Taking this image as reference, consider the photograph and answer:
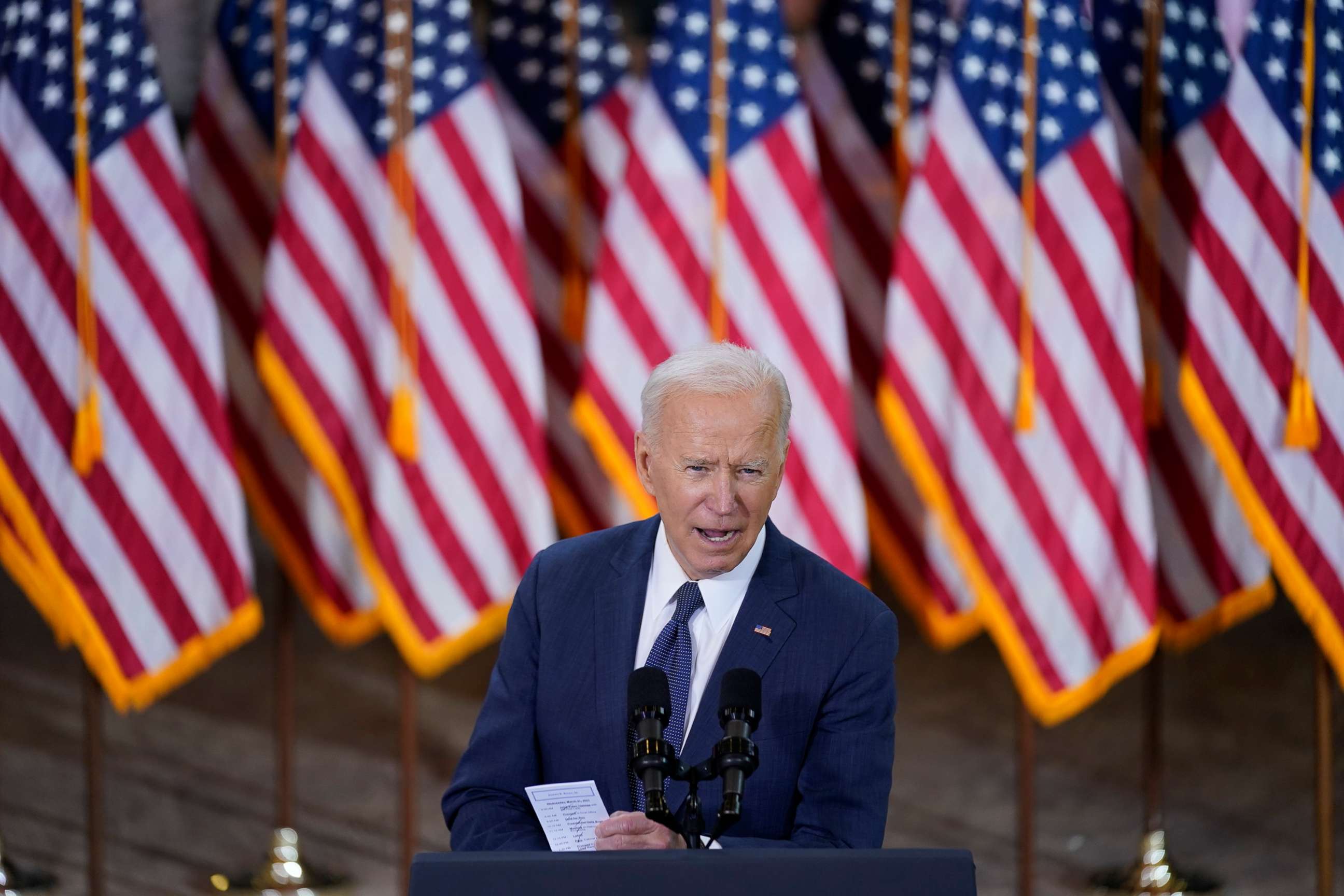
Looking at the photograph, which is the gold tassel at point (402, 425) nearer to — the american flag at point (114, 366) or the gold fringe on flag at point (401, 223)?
the gold fringe on flag at point (401, 223)

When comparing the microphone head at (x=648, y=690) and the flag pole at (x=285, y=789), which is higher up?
the flag pole at (x=285, y=789)

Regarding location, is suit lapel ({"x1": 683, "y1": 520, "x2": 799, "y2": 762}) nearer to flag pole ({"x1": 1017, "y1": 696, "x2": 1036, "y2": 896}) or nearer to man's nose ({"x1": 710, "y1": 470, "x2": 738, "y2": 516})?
man's nose ({"x1": 710, "y1": 470, "x2": 738, "y2": 516})

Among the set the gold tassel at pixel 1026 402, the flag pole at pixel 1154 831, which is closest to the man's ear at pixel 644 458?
the gold tassel at pixel 1026 402

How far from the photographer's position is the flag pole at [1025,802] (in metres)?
3.87

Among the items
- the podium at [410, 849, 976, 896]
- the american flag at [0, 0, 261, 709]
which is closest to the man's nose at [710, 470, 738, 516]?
the podium at [410, 849, 976, 896]

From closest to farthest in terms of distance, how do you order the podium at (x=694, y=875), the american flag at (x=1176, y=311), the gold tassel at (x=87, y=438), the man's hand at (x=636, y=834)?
1. the podium at (x=694, y=875)
2. the man's hand at (x=636, y=834)
3. the gold tassel at (x=87, y=438)
4. the american flag at (x=1176, y=311)

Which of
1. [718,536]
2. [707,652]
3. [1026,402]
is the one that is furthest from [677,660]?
[1026,402]

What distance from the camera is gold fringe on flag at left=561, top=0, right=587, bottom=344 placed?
410 cm

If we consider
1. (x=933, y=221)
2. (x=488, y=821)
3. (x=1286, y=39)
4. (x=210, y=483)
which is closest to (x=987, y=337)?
(x=933, y=221)

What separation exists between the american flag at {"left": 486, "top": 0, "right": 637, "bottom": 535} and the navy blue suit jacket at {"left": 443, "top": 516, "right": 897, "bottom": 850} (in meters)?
2.43

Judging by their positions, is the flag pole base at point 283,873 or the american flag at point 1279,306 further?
the flag pole base at point 283,873

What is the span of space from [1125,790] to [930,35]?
→ 2636 mm

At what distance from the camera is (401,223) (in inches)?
144

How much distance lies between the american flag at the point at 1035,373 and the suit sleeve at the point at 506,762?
194 cm
